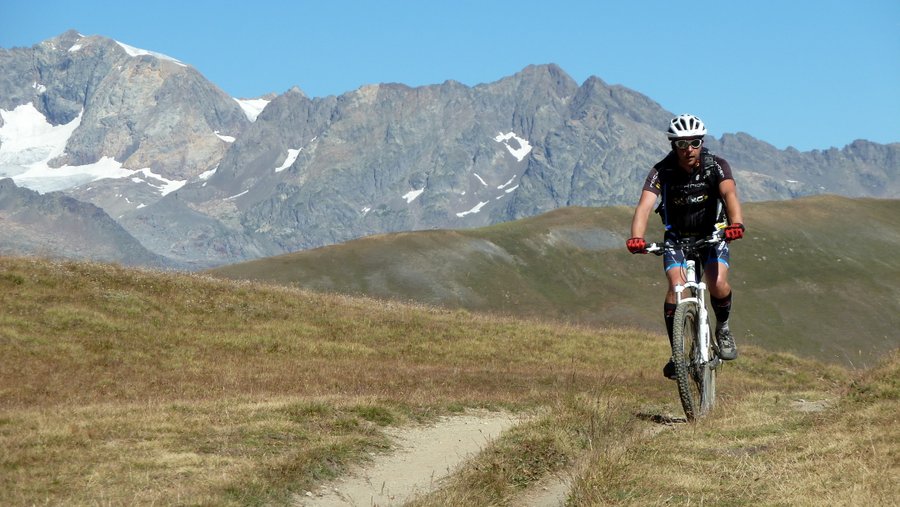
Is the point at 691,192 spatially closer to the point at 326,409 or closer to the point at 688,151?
the point at 688,151

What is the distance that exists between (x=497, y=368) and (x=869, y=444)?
746 inches

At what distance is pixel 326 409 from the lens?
50.8 feet

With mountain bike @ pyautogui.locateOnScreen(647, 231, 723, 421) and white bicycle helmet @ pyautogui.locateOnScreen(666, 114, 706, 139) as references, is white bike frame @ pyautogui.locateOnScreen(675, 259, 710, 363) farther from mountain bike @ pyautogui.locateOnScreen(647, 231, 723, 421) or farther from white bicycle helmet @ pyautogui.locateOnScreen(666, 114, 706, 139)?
white bicycle helmet @ pyautogui.locateOnScreen(666, 114, 706, 139)

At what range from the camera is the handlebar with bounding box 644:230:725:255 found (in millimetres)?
14211

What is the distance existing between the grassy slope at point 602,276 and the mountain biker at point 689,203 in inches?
4650

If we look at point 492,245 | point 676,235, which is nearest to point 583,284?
point 492,245

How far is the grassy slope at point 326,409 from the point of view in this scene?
32.5 ft

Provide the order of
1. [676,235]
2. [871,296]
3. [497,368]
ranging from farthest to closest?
[871,296] < [497,368] < [676,235]

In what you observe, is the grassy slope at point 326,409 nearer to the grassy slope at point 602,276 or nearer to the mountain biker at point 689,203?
the mountain biker at point 689,203

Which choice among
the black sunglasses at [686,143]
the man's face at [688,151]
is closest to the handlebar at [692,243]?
the man's face at [688,151]

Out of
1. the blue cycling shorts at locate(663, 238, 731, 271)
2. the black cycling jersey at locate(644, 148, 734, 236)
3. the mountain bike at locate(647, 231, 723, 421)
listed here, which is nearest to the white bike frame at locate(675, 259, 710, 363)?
the mountain bike at locate(647, 231, 723, 421)

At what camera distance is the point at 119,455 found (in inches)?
448

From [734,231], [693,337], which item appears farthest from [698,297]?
[734,231]

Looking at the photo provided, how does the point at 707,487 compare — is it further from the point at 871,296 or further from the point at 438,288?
the point at 871,296
